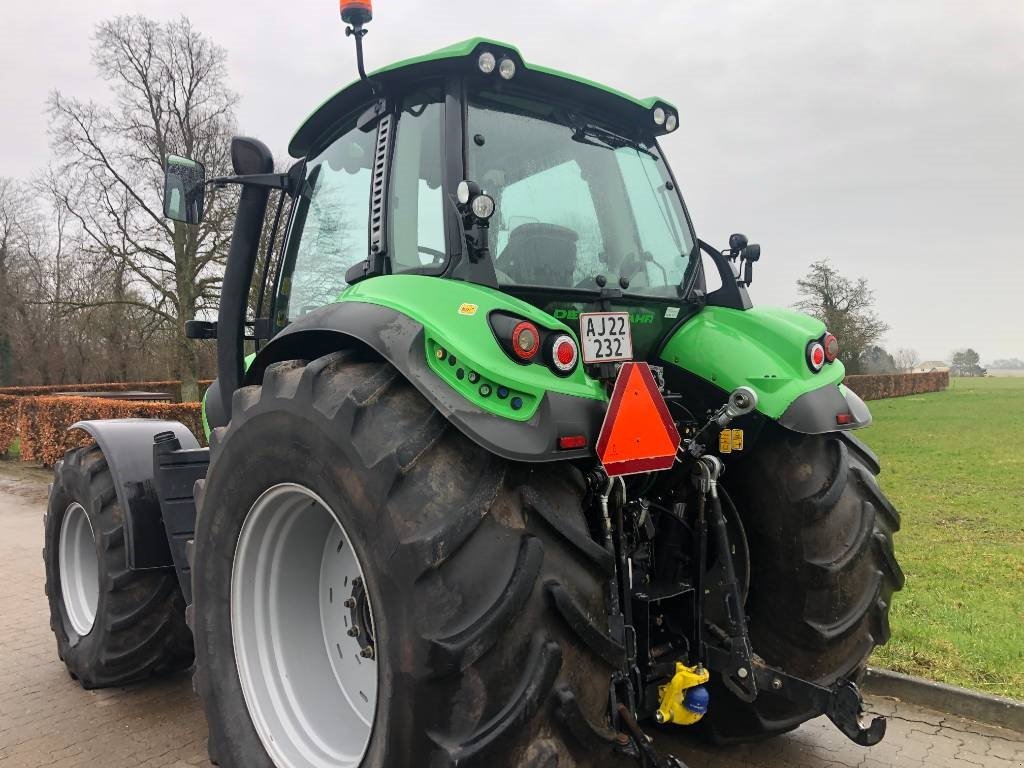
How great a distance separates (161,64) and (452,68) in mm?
22686

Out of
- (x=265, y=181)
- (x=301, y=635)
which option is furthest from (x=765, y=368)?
(x=265, y=181)

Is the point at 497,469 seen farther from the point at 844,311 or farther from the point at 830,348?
the point at 844,311

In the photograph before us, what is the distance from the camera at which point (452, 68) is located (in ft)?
8.54

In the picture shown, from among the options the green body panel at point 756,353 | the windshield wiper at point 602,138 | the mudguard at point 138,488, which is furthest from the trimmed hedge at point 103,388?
the green body panel at point 756,353

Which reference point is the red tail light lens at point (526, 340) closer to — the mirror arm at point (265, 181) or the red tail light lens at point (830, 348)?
the red tail light lens at point (830, 348)

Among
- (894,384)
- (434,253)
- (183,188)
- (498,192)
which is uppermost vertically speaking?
(183,188)

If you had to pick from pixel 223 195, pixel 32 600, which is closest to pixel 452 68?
pixel 32 600

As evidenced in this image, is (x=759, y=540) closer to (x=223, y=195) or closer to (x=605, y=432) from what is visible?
(x=605, y=432)

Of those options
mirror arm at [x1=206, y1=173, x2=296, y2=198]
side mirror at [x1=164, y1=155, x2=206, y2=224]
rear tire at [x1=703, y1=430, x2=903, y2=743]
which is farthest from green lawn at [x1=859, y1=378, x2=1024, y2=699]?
side mirror at [x1=164, y1=155, x2=206, y2=224]

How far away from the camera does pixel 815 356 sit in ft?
9.14

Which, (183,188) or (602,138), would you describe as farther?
(183,188)

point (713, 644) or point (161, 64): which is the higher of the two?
point (161, 64)

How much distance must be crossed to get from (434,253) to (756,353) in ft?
4.02

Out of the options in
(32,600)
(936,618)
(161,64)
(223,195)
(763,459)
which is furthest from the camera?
(161,64)
